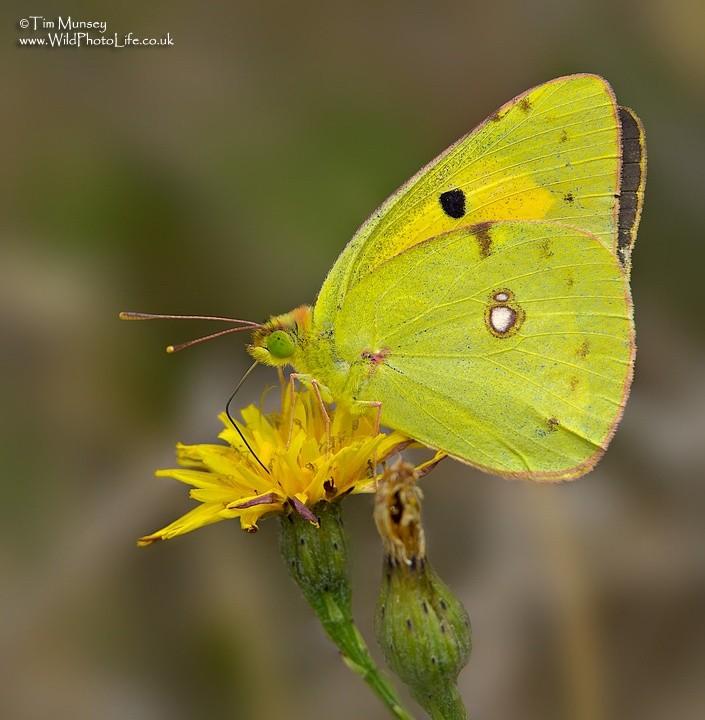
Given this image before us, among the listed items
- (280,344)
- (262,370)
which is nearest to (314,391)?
(280,344)

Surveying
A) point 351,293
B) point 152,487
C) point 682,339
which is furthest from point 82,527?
point 682,339

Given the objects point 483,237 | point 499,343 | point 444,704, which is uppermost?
point 483,237

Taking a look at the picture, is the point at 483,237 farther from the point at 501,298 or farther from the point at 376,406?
the point at 376,406

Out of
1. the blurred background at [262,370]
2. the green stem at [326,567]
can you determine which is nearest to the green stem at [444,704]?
the green stem at [326,567]

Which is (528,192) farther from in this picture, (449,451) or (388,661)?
(388,661)

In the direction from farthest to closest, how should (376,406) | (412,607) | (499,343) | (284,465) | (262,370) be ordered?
(262,370) < (499,343) < (376,406) < (284,465) < (412,607)

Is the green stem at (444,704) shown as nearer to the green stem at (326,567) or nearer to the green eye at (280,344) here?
the green stem at (326,567)
